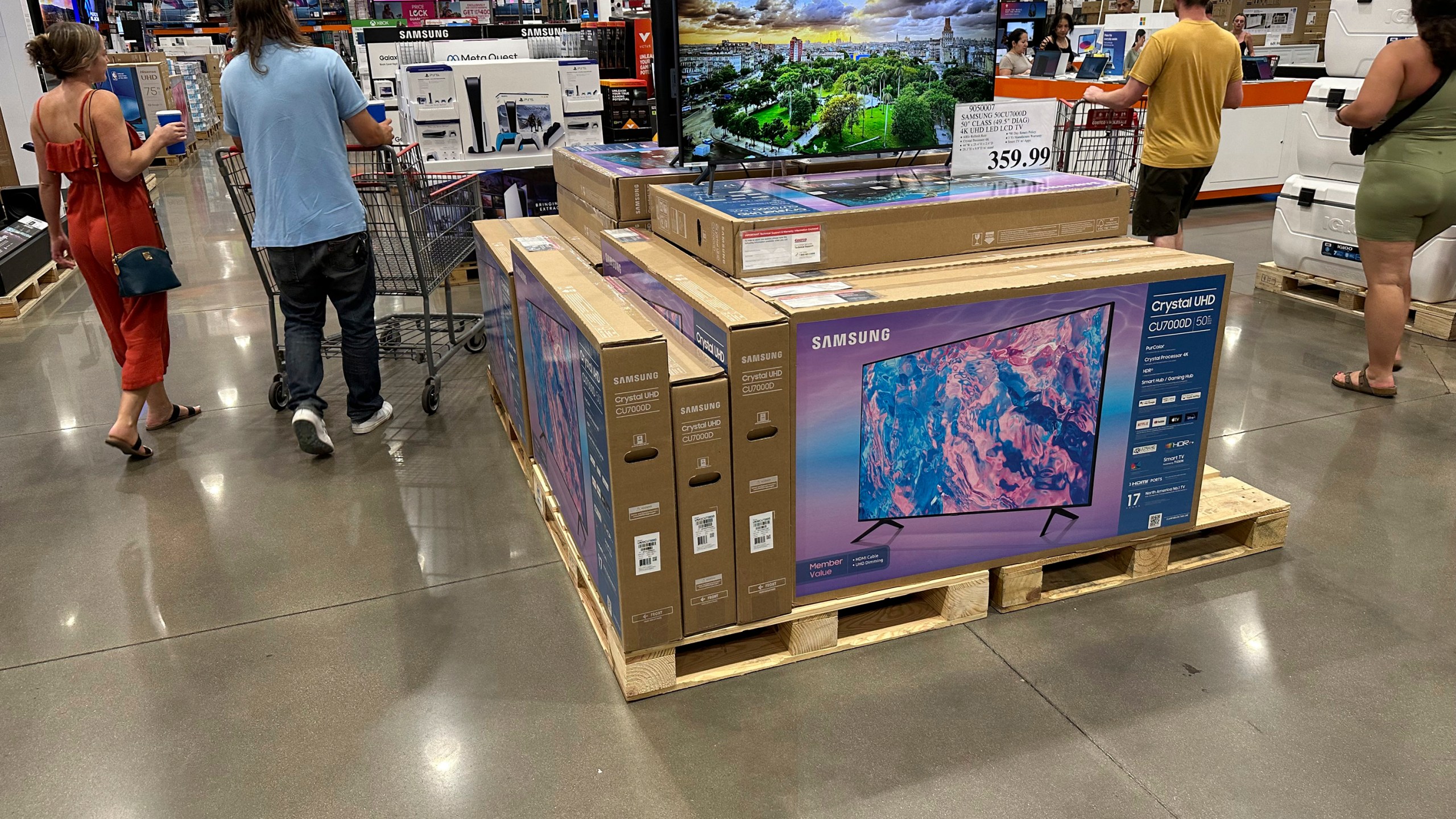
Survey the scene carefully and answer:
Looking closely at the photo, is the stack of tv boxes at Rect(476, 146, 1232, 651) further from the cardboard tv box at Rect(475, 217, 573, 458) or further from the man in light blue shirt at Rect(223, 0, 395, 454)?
the man in light blue shirt at Rect(223, 0, 395, 454)

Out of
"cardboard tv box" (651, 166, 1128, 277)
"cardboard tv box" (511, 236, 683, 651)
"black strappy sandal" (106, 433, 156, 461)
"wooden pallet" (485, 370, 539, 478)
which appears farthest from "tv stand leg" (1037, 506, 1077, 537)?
"black strappy sandal" (106, 433, 156, 461)

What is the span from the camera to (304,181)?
147 inches

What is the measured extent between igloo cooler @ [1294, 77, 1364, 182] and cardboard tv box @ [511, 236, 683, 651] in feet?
15.5

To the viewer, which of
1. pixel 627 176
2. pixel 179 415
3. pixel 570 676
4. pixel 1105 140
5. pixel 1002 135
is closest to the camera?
pixel 570 676

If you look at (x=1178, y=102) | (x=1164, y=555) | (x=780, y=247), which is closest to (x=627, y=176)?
(x=780, y=247)

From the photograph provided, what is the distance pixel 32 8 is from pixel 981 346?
34.2 feet

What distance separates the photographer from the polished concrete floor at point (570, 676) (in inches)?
87.8

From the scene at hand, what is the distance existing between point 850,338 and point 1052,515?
917 mm

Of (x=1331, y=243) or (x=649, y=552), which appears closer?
(x=649, y=552)

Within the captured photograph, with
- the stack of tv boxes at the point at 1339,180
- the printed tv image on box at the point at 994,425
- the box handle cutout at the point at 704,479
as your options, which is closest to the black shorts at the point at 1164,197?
the stack of tv boxes at the point at 1339,180

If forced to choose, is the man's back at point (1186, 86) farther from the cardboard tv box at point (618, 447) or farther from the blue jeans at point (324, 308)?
the blue jeans at point (324, 308)

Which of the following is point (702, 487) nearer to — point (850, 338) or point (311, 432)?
point (850, 338)

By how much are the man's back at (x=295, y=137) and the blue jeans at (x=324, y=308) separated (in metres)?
0.08

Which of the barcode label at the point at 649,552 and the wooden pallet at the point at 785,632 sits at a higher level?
the barcode label at the point at 649,552
